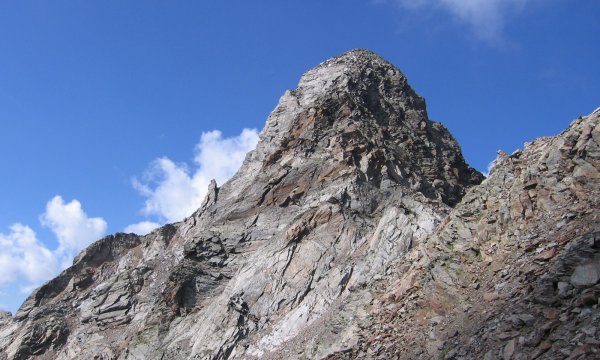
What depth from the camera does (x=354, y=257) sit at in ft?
102

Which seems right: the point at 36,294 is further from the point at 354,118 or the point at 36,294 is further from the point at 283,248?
the point at 354,118

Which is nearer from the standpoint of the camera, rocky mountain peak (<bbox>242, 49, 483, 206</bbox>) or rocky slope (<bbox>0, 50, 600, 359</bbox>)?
rocky slope (<bbox>0, 50, 600, 359</bbox>)

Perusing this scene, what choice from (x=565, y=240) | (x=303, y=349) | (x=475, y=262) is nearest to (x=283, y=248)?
(x=303, y=349)

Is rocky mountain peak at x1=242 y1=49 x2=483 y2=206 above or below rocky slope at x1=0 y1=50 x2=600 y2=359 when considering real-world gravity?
above

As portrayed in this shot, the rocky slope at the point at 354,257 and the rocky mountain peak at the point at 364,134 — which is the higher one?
the rocky mountain peak at the point at 364,134

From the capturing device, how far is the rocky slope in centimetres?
1614

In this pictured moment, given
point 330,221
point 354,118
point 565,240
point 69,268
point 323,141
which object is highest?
point 354,118

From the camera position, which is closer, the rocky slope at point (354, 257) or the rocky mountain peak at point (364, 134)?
the rocky slope at point (354, 257)

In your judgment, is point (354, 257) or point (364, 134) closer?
point (354, 257)

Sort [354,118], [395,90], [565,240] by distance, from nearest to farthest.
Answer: [565,240] → [354,118] → [395,90]

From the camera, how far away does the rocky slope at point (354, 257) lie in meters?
16.1

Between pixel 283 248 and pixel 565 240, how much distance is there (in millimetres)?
20666

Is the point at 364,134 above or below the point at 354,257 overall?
above

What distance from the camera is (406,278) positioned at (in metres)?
22.3
